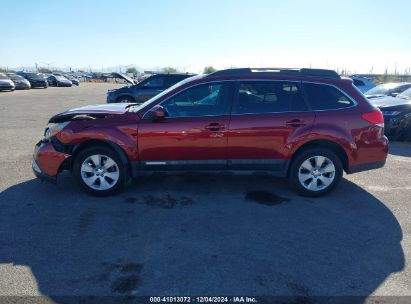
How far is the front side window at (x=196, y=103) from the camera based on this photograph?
16.0 ft

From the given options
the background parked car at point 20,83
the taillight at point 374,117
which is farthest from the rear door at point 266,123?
the background parked car at point 20,83

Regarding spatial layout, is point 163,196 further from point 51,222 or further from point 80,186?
point 51,222

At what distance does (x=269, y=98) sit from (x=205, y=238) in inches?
87.8

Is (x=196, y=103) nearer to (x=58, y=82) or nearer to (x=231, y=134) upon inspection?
(x=231, y=134)

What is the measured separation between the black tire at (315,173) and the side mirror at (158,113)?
6.52 ft

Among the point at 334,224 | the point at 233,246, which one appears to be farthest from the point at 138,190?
the point at 334,224

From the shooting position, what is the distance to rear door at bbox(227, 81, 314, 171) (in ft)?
15.9

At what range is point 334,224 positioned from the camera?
422 cm

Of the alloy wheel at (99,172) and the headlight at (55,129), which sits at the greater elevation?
the headlight at (55,129)

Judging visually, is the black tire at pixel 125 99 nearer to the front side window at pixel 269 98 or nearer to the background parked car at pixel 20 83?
the front side window at pixel 269 98

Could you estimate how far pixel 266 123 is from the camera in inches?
191

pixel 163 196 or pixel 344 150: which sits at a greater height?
pixel 344 150

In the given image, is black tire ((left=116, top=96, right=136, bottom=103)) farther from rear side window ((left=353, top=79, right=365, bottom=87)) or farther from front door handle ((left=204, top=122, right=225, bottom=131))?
rear side window ((left=353, top=79, right=365, bottom=87))

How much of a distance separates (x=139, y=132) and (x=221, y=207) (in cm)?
154
